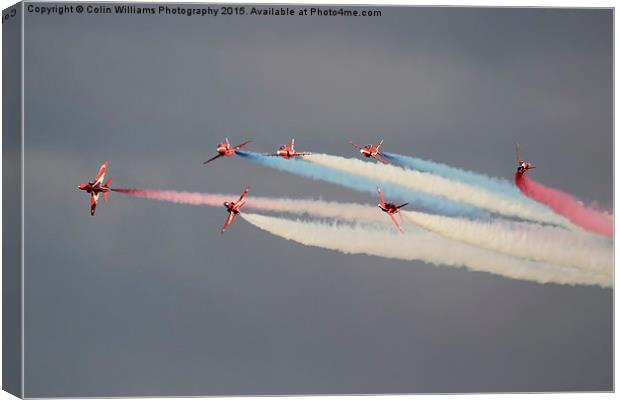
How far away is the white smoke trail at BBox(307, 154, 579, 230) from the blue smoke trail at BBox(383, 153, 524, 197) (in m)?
0.10

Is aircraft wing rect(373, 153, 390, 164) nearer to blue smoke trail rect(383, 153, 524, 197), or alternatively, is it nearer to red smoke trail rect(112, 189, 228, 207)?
blue smoke trail rect(383, 153, 524, 197)

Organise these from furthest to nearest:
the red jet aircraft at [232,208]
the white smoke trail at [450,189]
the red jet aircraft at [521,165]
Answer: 1. the red jet aircraft at [521,165]
2. the white smoke trail at [450,189]
3. the red jet aircraft at [232,208]

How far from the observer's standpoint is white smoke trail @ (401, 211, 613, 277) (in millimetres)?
43094

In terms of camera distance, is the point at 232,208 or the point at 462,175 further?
the point at 462,175

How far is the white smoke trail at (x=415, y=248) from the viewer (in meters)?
42.2

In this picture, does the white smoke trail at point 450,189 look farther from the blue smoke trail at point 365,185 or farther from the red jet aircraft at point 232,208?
the red jet aircraft at point 232,208

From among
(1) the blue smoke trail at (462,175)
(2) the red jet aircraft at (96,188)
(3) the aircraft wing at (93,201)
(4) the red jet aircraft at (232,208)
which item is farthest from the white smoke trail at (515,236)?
(3) the aircraft wing at (93,201)

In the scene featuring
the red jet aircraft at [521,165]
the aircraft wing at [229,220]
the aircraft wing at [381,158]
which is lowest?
the aircraft wing at [229,220]

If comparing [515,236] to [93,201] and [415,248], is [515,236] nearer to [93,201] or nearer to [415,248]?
[415,248]

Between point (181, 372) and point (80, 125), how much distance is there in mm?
5400

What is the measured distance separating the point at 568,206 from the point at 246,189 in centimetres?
681

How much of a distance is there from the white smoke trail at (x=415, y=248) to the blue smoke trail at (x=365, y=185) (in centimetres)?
67

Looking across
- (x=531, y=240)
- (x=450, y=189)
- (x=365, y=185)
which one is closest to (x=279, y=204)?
(x=365, y=185)

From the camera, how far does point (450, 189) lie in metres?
43.0
